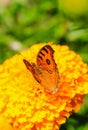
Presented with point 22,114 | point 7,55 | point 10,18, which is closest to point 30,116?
point 22,114

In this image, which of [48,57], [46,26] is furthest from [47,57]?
[46,26]

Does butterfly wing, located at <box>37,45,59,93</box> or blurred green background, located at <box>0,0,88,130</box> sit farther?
blurred green background, located at <box>0,0,88,130</box>

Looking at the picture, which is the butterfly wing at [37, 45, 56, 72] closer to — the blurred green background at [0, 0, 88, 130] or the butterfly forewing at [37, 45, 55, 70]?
the butterfly forewing at [37, 45, 55, 70]

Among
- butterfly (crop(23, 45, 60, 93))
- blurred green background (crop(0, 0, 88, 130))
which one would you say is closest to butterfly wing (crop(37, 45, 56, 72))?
butterfly (crop(23, 45, 60, 93))

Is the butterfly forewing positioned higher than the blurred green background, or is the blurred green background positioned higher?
the blurred green background

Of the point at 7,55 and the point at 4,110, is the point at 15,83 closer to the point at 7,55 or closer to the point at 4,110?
the point at 4,110

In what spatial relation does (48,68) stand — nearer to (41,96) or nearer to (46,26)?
(41,96)

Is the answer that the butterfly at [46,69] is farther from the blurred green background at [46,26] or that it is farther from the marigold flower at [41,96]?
the blurred green background at [46,26]
